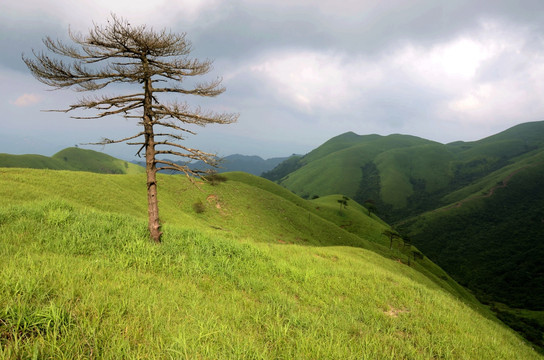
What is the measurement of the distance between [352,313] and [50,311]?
7663mm

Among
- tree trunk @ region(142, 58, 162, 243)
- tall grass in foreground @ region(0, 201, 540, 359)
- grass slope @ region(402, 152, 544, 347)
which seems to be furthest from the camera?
grass slope @ region(402, 152, 544, 347)

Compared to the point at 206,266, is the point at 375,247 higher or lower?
lower

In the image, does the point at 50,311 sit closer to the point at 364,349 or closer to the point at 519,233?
the point at 364,349

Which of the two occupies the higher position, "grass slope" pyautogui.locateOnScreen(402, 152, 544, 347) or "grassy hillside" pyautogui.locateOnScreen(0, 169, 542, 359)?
"grassy hillside" pyautogui.locateOnScreen(0, 169, 542, 359)

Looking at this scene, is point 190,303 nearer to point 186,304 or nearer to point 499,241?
point 186,304

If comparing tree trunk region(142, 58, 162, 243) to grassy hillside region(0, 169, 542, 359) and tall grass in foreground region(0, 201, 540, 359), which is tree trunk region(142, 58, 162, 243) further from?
tall grass in foreground region(0, 201, 540, 359)

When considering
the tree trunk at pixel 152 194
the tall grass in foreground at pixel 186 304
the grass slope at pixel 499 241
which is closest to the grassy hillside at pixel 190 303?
the tall grass in foreground at pixel 186 304

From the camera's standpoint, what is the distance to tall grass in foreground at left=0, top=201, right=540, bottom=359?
3.46 meters

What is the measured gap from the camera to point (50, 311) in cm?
352

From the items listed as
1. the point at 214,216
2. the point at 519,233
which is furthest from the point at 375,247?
the point at 519,233

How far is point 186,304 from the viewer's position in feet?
17.6

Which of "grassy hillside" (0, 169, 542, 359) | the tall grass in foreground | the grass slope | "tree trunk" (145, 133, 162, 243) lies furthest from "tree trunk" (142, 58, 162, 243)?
the grass slope

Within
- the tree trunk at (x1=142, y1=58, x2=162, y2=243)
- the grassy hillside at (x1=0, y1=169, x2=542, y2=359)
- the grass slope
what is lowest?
the grass slope

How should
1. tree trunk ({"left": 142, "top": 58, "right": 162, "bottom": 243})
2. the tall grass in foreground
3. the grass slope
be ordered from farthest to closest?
the grass slope
tree trunk ({"left": 142, "top": 58, "right": 162, "bottom": 243})
the tall grass in foreground
